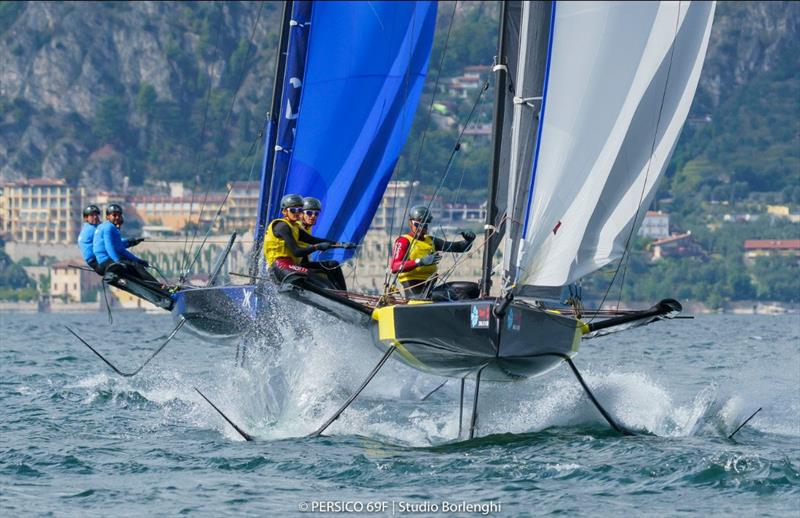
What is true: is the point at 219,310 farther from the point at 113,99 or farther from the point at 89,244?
the point at 113,99

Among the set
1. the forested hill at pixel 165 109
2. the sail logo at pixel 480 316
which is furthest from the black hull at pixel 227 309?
the forested hill at pixel 165 109

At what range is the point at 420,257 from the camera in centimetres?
1692

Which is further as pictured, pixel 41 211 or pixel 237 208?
pixel 41 211

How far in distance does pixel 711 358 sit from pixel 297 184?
14.9 meters

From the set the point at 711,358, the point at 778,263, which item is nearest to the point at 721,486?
the point at 711,358

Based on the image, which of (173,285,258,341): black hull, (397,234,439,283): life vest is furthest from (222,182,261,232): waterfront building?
(397,234,439,283): life vest

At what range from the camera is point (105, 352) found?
36438mm

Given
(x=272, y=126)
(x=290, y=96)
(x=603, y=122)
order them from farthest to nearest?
(x=272, y=126), (x=290, y=96), (x=603, y=122)

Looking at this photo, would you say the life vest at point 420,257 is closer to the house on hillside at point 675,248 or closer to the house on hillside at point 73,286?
the house on hillside at point 73,286

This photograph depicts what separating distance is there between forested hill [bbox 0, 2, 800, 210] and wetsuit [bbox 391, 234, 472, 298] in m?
140

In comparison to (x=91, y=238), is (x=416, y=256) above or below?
above

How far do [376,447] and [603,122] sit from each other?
11.0ft

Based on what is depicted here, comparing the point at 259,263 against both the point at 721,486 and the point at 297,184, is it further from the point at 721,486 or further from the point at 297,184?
the point at 721,486

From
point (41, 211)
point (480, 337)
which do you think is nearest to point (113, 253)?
point (480, 337)
